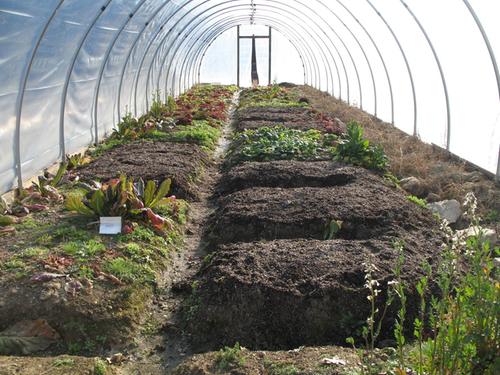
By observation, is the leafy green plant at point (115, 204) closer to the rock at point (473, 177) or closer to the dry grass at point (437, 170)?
the dry grass at point (437, 170)

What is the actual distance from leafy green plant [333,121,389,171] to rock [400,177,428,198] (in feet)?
2.19

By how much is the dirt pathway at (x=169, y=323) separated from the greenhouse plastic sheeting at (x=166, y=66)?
271cm

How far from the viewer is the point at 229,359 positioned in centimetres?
377

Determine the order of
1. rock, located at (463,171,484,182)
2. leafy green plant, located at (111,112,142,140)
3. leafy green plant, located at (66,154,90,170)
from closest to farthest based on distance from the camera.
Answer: rock, located at (463,171,484,182) → leafy green plant, located at (66,154,90,170) → leafy green plant, located at (111,112,142,140)

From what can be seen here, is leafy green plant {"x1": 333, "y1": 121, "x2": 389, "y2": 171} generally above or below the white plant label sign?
above

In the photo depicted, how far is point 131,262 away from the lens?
536 centimetres

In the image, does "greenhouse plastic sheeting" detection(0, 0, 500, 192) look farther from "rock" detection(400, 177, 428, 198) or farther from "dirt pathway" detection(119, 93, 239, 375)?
"dirt pathway" detection(119, 93, 239, 375)

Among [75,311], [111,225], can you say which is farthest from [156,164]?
[75,311]

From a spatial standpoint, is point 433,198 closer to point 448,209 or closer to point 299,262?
point 448,209

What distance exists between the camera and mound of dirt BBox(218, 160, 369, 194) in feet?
27.5

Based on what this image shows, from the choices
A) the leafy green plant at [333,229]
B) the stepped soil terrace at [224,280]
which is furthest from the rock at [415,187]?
the leafy green plant at [333,229]

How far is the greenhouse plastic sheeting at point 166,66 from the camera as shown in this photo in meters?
7.70

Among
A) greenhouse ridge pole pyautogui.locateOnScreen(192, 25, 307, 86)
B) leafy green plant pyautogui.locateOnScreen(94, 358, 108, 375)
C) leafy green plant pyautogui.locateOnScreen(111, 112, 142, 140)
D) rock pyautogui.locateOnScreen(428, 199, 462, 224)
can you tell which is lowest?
leafy green plant pyautogui.locateOnScreen(94, 358, 108, 375)

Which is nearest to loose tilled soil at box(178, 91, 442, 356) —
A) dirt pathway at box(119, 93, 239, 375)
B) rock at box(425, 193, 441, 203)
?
dirt pathway at box(119, 93, 239, 375)
